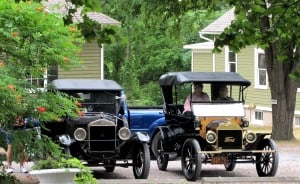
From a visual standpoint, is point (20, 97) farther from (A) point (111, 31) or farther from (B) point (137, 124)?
(B) point (137, 124)

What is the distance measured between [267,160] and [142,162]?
2635 mm

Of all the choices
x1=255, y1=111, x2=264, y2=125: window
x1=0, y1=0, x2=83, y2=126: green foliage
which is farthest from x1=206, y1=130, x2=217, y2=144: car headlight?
x1=255, y1=111, x2=264, y2=125: window

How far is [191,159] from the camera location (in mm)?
13617

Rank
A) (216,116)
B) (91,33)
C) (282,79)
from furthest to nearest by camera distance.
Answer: (282,79), (216,116), (91,33)

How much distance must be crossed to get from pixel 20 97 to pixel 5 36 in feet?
2.60

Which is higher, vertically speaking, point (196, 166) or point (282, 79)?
point (282, 79)

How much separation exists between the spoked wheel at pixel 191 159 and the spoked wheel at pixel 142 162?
89 centimetres

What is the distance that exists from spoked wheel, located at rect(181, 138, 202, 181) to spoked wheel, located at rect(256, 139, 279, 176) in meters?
1.48

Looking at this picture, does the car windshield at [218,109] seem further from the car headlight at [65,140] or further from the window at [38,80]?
the window at [38,80]

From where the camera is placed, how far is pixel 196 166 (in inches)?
522

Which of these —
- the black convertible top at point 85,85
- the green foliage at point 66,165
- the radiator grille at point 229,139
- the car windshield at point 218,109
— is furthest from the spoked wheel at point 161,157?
the green foliage at point 66,165

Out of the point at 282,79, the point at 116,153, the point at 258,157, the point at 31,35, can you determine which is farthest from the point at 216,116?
the point at 282,79

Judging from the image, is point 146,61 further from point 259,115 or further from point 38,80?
point 38,80

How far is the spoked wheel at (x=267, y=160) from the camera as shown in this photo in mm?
13875
